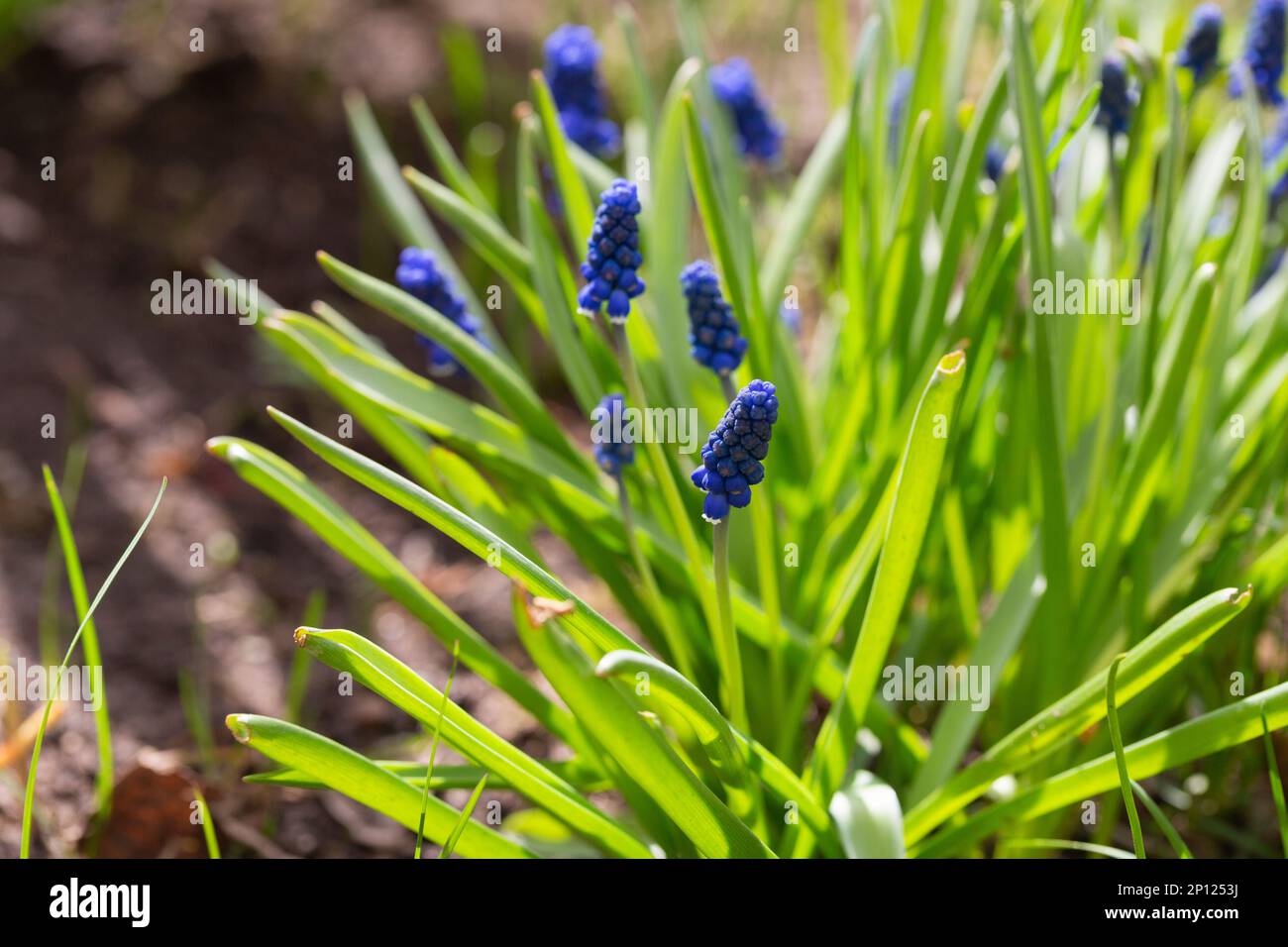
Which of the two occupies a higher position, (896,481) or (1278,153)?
(1278,153)

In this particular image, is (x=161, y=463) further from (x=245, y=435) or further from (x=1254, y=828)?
(x=1254, y=828)

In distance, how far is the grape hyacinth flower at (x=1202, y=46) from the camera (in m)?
2.11

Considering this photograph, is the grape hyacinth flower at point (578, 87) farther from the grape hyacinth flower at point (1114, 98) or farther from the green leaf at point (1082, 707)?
the green leaf at point (1082, 707)

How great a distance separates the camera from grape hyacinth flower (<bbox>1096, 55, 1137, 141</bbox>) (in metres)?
1.98

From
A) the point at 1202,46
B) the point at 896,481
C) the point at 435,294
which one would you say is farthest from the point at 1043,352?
the point at 435,294

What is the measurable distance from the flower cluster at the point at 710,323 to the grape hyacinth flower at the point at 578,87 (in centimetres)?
80

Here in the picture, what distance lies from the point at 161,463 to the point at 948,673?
7.88ft

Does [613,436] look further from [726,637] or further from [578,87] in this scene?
[578,87]

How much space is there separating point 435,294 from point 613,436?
50cm

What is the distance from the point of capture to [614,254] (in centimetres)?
169

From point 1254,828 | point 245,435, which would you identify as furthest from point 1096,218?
point 245,435

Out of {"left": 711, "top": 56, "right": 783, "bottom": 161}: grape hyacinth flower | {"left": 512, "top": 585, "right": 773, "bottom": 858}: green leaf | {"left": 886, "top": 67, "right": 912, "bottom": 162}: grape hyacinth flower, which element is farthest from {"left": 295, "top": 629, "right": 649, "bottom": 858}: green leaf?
{"left": 886, "top": 67, "right": 912, "bottom": 162}: grape hyacinth flower

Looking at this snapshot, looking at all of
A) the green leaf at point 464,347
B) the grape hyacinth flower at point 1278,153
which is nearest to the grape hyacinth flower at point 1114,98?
the grape hyacinth flower at point 1278,153

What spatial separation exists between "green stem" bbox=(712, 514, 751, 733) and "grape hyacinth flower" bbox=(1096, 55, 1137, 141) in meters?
0.94
